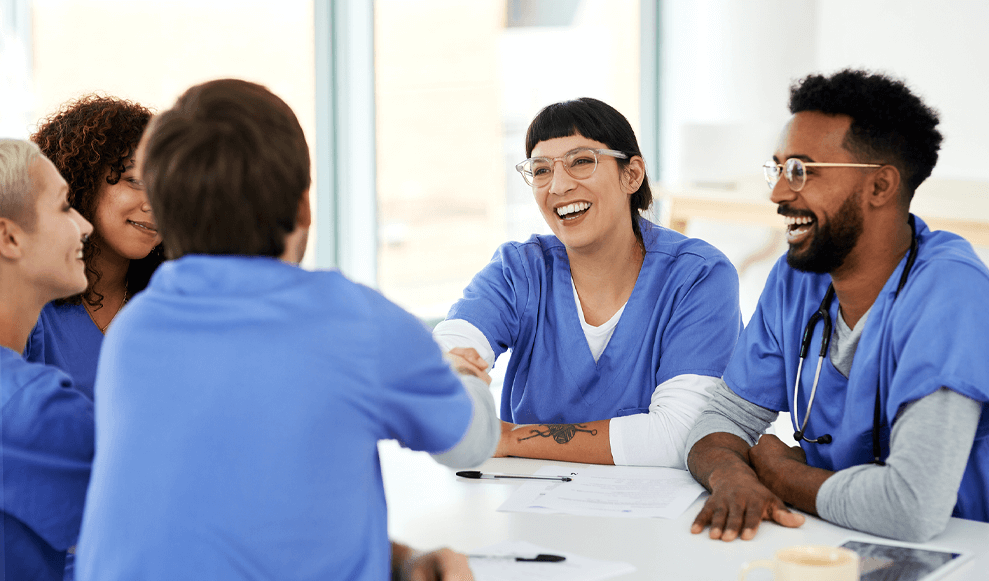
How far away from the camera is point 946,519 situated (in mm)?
1340

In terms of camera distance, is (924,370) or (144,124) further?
(144,124)

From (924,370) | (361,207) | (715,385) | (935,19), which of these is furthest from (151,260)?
(935,19)

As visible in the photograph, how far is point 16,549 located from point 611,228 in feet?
4.72

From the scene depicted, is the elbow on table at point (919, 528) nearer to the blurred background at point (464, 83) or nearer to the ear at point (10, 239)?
the ear at point (10, 239)

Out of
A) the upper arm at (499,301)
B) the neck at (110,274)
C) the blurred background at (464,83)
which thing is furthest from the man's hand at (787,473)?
the blurred background at (464,83)

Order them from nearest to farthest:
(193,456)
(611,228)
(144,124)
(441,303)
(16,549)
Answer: (193,456)
(16,549)
(144,124)
(611,228)
(441,303)

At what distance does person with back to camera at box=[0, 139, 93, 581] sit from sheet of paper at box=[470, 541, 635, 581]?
20.8 inches

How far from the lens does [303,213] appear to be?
39.0 inches

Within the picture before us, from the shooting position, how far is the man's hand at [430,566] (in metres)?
1.09

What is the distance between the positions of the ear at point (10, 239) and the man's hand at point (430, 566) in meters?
0.64

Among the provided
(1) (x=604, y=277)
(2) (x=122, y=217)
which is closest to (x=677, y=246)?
(1) (x=604, y=277)

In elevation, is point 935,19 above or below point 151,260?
above

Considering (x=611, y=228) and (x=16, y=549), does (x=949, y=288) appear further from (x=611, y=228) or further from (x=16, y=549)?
(x=16, y=549)

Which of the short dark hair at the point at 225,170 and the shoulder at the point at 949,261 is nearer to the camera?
the short dark hair at the point at 225,170
